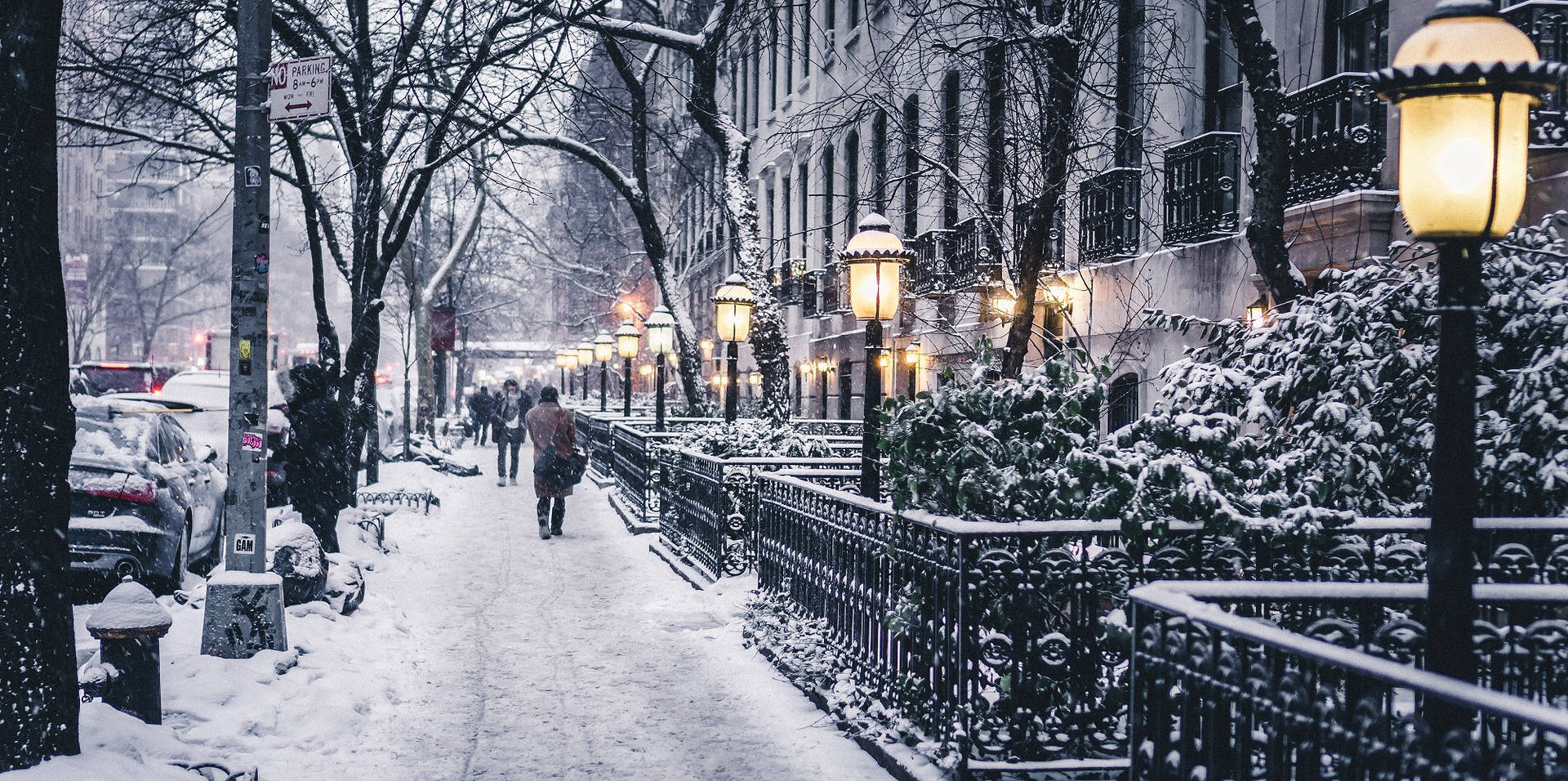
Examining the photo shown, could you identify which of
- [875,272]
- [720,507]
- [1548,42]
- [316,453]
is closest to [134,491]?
[316,453]

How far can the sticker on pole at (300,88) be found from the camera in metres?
8.12

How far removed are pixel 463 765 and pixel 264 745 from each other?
1.02m

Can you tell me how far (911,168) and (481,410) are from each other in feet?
77.0

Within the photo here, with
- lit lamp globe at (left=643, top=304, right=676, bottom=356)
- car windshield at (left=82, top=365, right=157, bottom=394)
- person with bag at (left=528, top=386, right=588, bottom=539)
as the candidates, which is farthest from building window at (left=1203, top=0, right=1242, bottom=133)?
car windshield at (left=82, top=365, right=157, bottom=394)

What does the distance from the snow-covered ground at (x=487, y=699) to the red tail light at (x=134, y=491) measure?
0.90 meters

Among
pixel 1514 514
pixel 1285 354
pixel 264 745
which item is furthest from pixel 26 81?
pixel 1514 514

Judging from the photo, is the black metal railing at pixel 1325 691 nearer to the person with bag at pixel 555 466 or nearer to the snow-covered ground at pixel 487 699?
the snow-covered ground at pixel 487 699

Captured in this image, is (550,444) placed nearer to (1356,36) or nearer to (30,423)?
(1356,36)

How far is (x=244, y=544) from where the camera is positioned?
26.8ft

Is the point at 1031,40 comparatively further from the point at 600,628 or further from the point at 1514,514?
the point at 600,628

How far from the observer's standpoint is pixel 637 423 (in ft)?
82.1

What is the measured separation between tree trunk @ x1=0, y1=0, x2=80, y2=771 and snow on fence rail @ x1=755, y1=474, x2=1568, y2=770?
3.83 meters

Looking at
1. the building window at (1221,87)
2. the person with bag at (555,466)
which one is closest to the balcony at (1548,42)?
the building window at (1221,87)

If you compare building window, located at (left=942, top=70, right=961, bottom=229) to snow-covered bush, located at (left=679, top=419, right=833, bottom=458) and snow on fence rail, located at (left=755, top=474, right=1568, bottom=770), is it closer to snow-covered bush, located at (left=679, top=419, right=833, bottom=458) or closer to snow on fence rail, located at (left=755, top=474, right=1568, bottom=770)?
snow-covered bush, located at (left=679, top=419, right=833, bottom=458)
